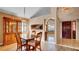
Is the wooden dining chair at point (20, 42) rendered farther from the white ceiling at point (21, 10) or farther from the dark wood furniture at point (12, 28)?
the white ceiling at point (21, 10)

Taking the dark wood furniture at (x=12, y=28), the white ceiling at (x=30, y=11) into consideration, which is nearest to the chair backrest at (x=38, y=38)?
the dark wood furniture at (x=12, y=28)

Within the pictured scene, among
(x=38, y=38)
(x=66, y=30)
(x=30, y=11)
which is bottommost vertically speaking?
(x=38, y=38)

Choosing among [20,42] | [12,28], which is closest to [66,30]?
[20,42]

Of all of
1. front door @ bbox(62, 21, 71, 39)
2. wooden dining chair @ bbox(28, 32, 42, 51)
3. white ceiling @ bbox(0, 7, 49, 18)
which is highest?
white ceiling @ bbox(0, 7, 49, 18)

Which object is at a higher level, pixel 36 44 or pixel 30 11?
pixel 30 11

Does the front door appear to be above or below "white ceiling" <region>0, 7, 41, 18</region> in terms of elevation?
below

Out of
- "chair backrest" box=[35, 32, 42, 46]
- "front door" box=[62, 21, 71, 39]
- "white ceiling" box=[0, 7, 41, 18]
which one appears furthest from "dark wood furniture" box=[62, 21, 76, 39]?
"white ceiling" box=[0, 7, 41, 18]

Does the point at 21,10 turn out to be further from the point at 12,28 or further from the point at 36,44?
the point at 36,44

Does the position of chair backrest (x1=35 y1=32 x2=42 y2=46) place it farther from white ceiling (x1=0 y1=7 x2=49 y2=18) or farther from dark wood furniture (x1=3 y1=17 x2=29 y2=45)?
white ceiling (x1=0 y1=7 x2=49 y2=18)

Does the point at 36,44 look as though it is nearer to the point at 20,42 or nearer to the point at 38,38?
the point at 38,38

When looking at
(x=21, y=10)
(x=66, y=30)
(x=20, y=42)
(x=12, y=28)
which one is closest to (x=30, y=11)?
(x=21, y=10)

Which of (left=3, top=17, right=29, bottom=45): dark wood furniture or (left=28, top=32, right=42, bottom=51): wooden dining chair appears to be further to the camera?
(left=28, top=32, right=42, bottom=51): wooden dining chair

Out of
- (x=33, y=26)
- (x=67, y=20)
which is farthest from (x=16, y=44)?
(x=67, y=20)
